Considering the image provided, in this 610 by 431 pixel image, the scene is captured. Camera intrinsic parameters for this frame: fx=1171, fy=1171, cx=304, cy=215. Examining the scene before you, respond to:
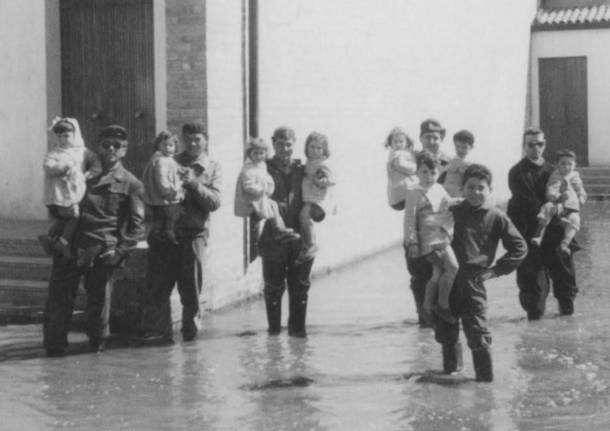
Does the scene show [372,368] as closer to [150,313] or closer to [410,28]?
[150,313]

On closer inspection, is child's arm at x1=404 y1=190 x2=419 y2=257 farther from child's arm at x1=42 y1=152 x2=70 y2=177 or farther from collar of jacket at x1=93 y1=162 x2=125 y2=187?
child's arm at x1=42 y1=152 x2=70 y2=177

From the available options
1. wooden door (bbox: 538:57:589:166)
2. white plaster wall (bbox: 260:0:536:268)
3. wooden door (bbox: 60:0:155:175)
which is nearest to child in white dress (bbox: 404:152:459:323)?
white plaster wall (bbox: 260:0:536:268)

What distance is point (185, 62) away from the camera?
33.6ft

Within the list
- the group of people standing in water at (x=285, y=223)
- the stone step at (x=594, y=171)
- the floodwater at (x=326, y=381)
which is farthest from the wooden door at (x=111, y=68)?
the stone step at (x=594, y=171)

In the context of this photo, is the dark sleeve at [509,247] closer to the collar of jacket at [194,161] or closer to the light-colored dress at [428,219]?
the light-colored dress at [428,219]

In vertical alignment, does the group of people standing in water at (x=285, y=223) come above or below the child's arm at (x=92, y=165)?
below

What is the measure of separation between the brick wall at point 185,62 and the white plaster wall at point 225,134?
0.24ft

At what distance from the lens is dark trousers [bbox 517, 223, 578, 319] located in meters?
9.97

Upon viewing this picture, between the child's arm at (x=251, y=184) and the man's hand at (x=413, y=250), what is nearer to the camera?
the man's hand at (x=413, y=250)

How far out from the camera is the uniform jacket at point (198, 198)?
8.92 m

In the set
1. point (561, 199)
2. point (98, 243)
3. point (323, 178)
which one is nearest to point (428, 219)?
point (323, 178)

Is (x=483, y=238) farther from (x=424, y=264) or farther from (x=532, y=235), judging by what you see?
(x=532, y=235)

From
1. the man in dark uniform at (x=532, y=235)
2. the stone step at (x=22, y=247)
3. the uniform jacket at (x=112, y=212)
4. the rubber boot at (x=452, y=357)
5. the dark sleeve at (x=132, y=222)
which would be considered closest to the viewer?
the rubber boot at (x=452, y=357)

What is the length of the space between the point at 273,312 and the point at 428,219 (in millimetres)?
1716
